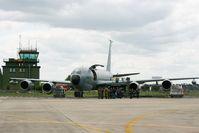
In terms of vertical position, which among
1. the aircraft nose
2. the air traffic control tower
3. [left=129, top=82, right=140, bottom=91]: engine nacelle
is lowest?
[left=129, top=82, right=140, bottom=91]: engine nacelle

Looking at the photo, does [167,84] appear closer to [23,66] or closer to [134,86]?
[134,86]

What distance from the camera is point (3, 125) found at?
19672 mm

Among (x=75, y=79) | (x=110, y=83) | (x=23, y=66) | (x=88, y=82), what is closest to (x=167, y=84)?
(x=110, y=83)

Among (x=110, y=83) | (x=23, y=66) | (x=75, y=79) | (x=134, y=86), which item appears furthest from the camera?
(x=23, y=66)

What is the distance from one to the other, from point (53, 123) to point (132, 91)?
39.0m

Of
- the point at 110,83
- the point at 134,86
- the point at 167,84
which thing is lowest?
the point at 134,86

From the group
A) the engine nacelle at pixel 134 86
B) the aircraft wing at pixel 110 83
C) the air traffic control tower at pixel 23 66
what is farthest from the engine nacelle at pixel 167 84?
the air traffic control tower at pixel 23 66

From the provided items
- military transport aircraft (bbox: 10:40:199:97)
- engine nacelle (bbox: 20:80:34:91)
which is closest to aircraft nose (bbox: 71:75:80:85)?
military transport aircraft (bbox: 10:40:199:97)

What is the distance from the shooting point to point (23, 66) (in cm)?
12544

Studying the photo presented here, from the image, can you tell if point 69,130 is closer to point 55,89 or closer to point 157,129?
point 157,129

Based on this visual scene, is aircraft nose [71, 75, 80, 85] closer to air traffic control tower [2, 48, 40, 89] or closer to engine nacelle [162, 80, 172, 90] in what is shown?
engine nacelle [162, 80, 172, 90]

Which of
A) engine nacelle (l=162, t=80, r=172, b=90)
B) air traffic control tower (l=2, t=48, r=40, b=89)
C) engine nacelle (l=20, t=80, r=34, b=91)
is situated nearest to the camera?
engine nacelle (l=162, t=80, r=172, b=90)

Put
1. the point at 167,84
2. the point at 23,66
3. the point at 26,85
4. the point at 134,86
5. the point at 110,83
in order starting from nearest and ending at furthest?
1. the point at 134,86
2. the point at 167,84
3. the point at 26,85
4. the point at 110,83
5. the point at 23,66

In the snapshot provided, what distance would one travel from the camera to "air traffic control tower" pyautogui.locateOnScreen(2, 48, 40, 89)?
12519cm
